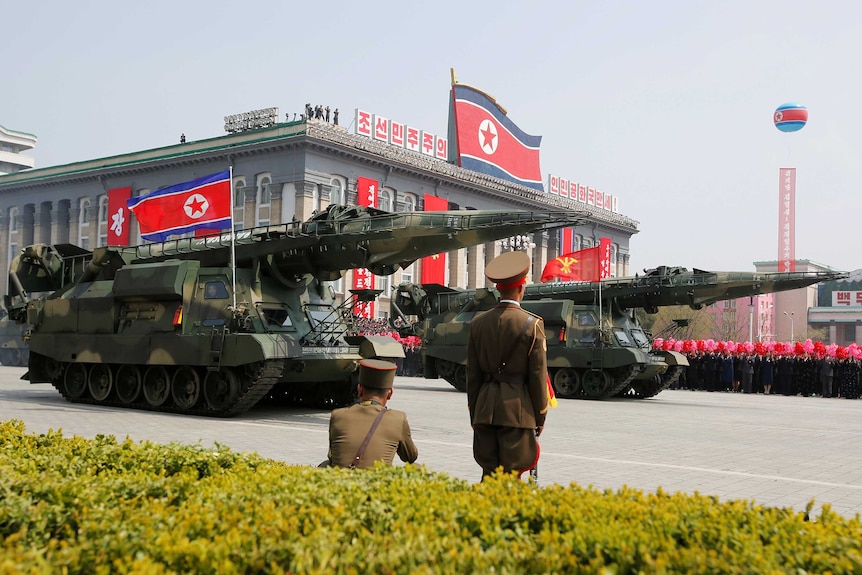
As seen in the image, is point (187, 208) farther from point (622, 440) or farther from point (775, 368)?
point (775, 368)

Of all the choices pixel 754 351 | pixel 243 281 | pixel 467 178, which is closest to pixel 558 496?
pixel 243 281

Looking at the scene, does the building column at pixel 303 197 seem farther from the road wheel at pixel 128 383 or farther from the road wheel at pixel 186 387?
the road wheel at pixel 186 387

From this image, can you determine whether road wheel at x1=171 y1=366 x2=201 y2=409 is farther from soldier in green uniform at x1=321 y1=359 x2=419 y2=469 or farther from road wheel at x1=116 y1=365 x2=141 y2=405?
soldier in green uniform at x1=321 y1=359 x2=419 y2=469

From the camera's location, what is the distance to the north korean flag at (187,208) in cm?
1622

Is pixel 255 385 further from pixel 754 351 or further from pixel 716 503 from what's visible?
pixel 754 351

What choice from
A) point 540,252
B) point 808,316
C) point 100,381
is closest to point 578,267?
point 100,381

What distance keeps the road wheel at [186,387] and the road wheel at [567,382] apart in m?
10.3

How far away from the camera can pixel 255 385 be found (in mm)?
14383

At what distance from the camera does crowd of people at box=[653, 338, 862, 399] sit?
29016mm

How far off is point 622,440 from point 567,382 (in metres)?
10.3

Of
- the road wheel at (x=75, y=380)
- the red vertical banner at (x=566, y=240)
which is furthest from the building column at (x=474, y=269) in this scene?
the road wheel at (x=75, y=380)

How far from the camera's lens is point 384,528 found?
12.1 ft

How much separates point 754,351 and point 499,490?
28715 mm

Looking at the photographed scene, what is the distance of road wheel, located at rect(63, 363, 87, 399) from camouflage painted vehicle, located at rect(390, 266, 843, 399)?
9.05 metres
